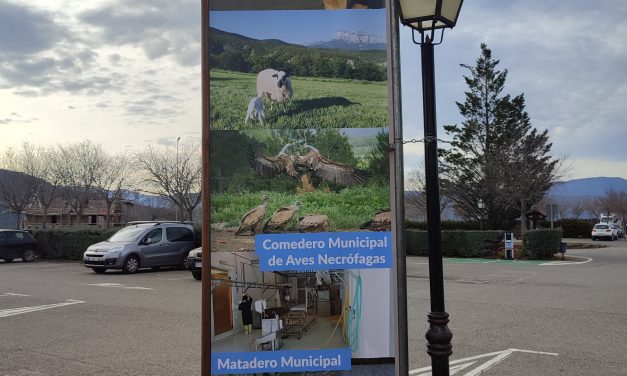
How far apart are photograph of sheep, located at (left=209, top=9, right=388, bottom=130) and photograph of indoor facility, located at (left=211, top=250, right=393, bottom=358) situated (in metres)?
0.88

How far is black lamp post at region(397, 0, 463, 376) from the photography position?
12.4ft

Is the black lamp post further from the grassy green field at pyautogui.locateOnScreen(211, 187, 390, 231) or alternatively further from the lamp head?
the grassy green field at pyautogui.locateOnScreen(211, 187, 390, 231)

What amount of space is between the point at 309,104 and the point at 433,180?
1103 millimetres

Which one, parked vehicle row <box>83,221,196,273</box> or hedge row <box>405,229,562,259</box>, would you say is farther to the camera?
hedge row <box>405,229,562,259</box>

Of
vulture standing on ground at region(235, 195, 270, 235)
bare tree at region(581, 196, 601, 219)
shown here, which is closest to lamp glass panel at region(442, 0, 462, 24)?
vulture standing on ground at region(235, 195, 270, 235)

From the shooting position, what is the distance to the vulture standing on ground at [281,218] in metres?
3.36

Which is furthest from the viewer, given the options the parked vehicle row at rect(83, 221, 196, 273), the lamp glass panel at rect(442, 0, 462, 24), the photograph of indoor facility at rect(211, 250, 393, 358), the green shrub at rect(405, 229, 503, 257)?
the green shrub at rect(405, 229, 503, 257)

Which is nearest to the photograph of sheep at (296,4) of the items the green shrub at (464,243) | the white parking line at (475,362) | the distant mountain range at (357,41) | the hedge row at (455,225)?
the distant mountain range at (357,41)

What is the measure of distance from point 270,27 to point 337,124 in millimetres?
725

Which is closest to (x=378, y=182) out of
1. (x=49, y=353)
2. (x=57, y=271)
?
(x=49, y=353)

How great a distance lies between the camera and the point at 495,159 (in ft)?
124

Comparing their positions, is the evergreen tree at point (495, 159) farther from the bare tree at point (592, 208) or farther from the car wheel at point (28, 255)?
the bare tree at point (592, 208)

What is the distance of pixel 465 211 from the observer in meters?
45.0

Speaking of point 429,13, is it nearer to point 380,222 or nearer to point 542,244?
point 380,222
